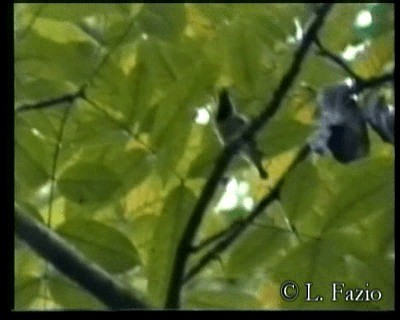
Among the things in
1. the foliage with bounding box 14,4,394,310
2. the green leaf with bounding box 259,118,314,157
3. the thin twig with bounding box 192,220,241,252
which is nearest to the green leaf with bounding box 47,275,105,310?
the foliage with bounding box 14,4,394,310

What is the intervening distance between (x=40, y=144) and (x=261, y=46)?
23 cm

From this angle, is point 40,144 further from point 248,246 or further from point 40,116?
point 248,246

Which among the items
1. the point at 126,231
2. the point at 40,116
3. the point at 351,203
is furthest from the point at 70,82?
the point at 351,203

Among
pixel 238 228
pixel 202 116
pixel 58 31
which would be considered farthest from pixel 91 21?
pixel 238 228

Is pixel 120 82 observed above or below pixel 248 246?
above

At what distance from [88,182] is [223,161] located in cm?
13

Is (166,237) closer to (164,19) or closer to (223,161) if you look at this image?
(223,161)

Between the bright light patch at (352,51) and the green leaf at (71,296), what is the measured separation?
33 centimetres

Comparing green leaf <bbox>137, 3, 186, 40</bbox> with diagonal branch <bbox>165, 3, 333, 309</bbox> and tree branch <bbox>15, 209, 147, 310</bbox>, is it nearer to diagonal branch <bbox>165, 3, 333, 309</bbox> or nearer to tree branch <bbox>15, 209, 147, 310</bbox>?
diagonal branch <bbox>165, 3, 333, 309</bbox>

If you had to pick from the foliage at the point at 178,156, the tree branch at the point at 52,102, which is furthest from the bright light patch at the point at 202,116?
the tree branch at the point at 52,102

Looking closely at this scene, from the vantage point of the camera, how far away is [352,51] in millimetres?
681

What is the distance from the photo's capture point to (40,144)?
2.20 feet

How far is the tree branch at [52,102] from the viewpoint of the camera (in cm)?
67

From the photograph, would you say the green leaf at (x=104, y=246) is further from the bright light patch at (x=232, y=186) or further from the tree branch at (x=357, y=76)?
the tree branch at (x=357, y=76)
